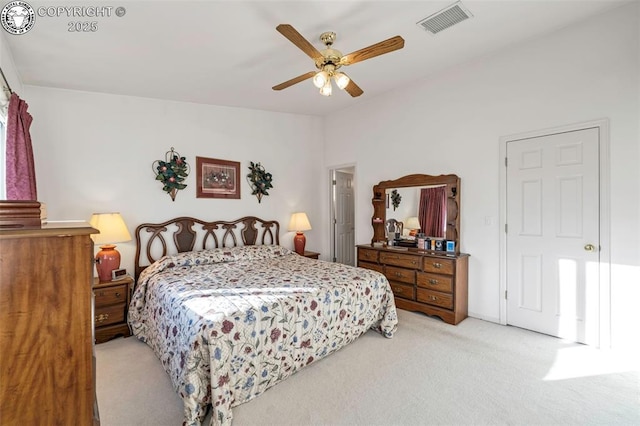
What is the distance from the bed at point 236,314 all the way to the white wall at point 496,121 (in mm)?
1565

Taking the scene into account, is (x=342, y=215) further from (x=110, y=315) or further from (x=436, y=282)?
(x=110, y=315)

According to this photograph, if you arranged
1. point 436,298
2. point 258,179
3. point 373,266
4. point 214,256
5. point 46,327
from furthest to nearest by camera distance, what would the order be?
1. point 258,179
2. point 373,266
3. point 214,256
4. point 436,298
5. point 46,327

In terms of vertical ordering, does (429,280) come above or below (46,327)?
below

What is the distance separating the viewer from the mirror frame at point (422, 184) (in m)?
3.59

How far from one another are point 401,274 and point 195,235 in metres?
2.85

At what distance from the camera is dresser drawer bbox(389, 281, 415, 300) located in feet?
12.0

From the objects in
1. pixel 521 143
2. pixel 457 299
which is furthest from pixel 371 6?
pixel 457 299

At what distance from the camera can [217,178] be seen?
14.0ft

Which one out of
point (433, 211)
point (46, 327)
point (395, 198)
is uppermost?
point (395, 198)

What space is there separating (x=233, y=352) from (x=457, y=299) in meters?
2.56

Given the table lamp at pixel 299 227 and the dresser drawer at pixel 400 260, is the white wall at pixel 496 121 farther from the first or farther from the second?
the table lamp at pixel 299 227

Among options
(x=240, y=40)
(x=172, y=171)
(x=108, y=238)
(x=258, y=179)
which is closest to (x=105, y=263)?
(x=108, y=238)

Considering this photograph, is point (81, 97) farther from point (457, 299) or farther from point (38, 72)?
point (457, 299)

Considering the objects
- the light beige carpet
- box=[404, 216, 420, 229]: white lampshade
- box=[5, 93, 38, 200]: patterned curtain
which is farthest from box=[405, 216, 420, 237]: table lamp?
box=[5, 93, 38, 200]: patterned curtain
